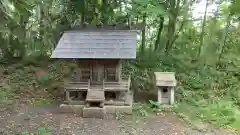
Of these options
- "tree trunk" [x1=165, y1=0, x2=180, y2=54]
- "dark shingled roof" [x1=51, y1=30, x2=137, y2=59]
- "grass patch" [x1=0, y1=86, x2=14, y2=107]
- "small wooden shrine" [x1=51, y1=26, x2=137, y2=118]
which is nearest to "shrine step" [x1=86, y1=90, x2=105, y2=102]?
"small wooden shrine" [x1=51, y1=26, x2=137, y2=118]

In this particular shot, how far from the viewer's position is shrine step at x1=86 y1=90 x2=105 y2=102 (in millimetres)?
8750

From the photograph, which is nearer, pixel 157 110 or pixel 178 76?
pixel 157 110

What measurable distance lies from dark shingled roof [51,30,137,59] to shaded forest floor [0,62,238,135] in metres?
1.79

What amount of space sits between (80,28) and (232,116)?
5514mm

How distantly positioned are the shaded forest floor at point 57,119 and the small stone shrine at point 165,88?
0.46 metres

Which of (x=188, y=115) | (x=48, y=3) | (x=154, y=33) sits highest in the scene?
(x=48, y=3)

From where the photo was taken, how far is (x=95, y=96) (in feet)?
29.0

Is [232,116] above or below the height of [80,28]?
below

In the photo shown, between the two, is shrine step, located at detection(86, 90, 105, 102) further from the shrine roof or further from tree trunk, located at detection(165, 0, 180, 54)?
tree trunk, located at detection(165, 0, 180, 54)

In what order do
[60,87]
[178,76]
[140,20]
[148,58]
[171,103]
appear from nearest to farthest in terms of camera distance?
1. [171,103]
2. [60,87]
3. [178,76]
4. [148,58]
5. [140,20]

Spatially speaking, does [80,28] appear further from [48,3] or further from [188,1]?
[188,1]

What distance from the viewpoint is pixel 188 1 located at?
504 inches

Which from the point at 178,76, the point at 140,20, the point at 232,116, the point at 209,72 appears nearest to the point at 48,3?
the point at 140,20

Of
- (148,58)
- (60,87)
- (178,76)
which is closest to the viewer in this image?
(60,87)
